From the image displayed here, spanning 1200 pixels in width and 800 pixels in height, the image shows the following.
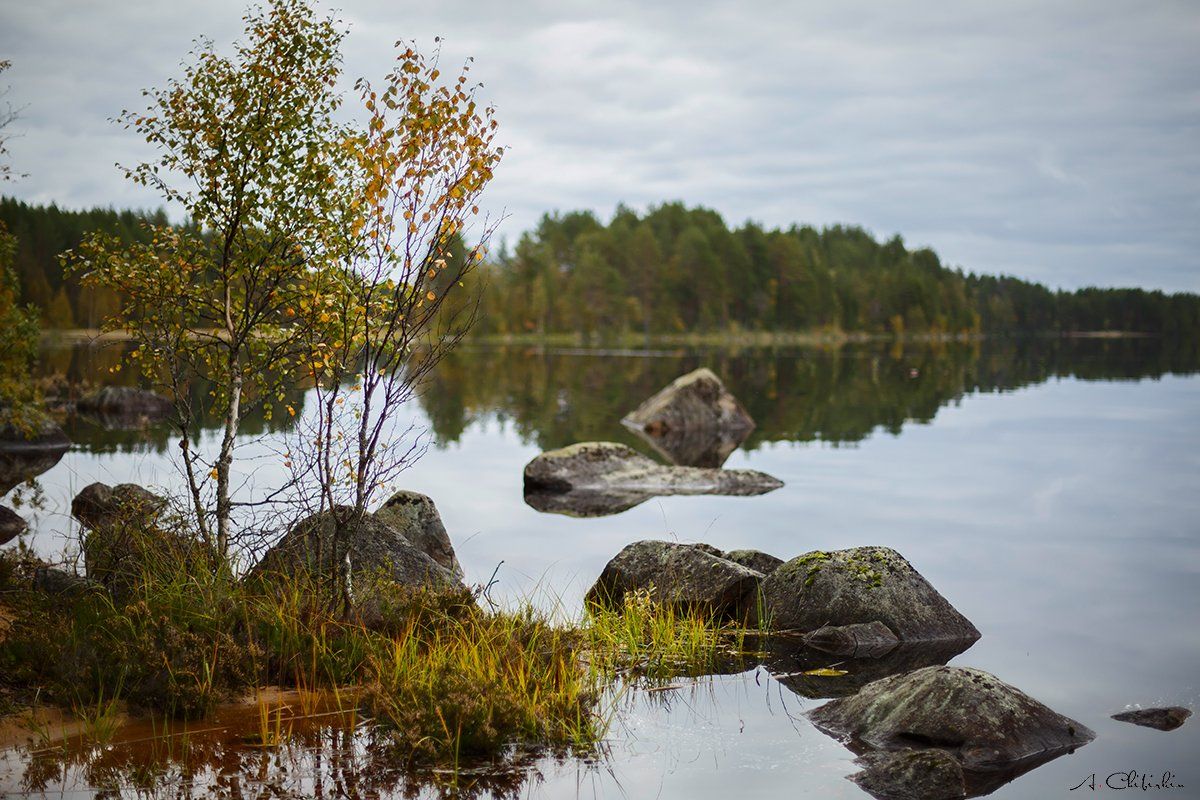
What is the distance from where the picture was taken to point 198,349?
12.1 m

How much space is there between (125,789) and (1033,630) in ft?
35.0

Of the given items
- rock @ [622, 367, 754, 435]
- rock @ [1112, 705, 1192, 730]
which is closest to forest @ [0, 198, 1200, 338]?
rock @ [622, 367, 754, 435]

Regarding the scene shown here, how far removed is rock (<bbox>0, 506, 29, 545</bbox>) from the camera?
16822 mm

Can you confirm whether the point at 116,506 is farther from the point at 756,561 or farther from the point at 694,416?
the point at 694,416

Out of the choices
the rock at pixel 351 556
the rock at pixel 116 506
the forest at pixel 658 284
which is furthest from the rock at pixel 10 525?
the forest at pixel 658 284

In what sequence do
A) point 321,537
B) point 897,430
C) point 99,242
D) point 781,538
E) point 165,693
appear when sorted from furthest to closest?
point 897,430
point 781,538
point 99,242
point 321,537
point 165,693

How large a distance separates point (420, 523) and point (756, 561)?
4.70 m

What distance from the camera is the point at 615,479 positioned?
81.1 ft

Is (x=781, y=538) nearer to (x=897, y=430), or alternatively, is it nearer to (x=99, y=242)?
(x=99, y=242)

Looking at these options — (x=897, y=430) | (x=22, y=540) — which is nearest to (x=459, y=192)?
(x=22, y=540)

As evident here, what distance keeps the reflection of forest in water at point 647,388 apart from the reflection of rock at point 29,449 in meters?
1.09

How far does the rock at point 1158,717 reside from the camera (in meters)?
9.95

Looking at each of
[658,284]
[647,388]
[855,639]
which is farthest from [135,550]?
[658,284]

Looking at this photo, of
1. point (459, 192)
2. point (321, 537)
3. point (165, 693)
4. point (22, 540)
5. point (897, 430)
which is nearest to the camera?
point (165, 693)
